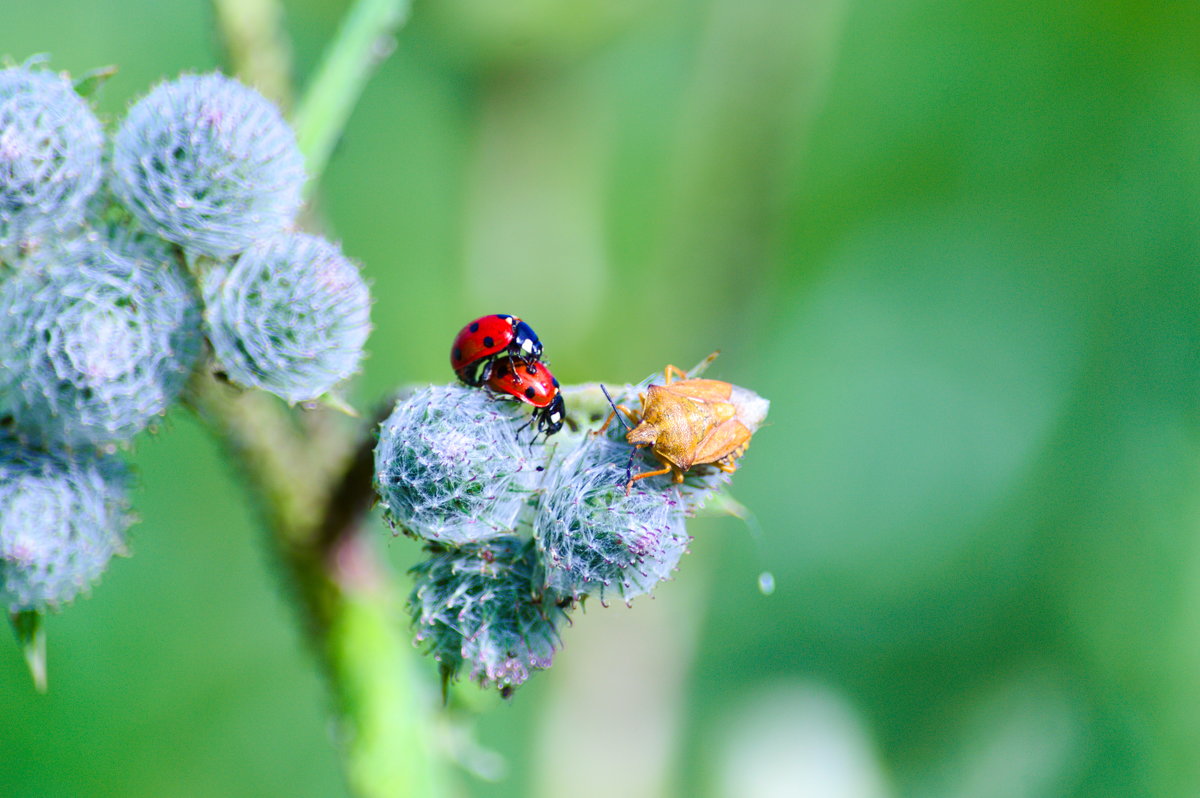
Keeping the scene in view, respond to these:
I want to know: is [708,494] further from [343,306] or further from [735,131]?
[735,131]

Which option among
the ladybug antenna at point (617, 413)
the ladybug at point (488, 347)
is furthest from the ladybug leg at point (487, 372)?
the ladybug antenna at point (617, 413)

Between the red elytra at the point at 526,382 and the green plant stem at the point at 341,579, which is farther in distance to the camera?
the green plant stem at the point at 341,579

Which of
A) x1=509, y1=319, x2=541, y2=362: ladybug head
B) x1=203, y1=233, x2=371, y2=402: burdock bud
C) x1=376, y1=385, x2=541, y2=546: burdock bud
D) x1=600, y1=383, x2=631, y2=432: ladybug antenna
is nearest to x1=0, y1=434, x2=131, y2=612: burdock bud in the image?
x1=203, y1=233, x2=371, y2=402: burdock bud

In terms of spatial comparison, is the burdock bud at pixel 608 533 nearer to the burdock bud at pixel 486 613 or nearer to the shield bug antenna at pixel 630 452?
the shield bug antenna at pixel 630 452

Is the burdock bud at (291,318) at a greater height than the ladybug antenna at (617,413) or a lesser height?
lesser

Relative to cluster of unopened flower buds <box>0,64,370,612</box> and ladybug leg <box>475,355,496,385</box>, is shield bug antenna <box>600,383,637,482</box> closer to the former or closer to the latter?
ladybug leg <box>475,355,496,385</box>

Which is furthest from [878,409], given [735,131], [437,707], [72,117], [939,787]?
[72,117]

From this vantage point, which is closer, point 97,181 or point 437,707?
point 97,181
